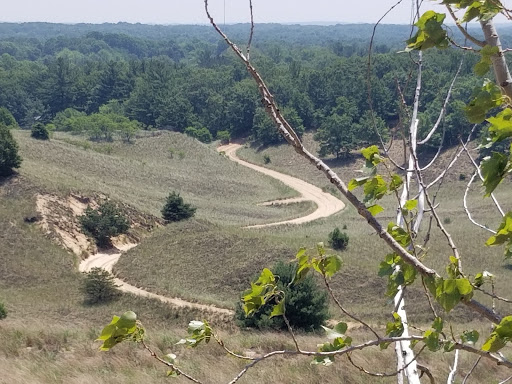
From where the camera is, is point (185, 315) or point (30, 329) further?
point (185, 315)

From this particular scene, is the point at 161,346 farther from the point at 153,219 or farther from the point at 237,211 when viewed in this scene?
the point at 237,211

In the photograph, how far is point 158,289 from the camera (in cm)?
2555

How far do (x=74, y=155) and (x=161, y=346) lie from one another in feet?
150

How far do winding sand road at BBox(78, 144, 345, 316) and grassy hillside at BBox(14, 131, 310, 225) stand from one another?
1.57 metres

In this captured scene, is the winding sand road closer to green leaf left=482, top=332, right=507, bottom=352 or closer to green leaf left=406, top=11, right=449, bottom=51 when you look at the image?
green leaf left=482, top=332, right=507, bottom=352

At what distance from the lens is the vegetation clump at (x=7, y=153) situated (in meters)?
37.9

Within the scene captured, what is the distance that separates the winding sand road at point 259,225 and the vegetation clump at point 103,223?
0.97 metres

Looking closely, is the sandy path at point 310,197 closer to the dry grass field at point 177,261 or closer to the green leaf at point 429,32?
the dry grass field at point 177,261

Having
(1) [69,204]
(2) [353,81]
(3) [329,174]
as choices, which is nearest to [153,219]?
(1) [69,204]

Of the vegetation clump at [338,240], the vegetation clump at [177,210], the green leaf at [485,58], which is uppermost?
the green leaf at [485,58]

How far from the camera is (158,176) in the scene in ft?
190

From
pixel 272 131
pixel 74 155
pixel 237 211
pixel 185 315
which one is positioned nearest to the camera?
pixel 185 315

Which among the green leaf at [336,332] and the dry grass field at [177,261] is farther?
the dry grass field at [177,261]

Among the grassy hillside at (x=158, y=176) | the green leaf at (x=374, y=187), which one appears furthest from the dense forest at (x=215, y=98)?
the green leaf at (x=374, y=187)
